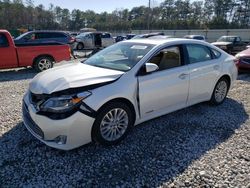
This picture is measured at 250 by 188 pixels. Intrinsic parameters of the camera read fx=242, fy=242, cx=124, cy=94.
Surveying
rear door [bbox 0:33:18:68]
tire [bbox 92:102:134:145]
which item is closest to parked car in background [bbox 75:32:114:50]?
rear door [bbox 0:33:18:68]

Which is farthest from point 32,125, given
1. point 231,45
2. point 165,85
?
point 231,45

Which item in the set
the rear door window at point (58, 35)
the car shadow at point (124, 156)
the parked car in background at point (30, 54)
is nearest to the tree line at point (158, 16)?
the rear door window at point (58, 35)

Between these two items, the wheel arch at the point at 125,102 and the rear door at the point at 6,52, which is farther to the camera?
the rear door at the point at 6,52

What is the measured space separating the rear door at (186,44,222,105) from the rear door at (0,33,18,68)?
6859 mm

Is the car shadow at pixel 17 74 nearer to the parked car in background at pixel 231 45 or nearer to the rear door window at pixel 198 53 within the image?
the rear door window at pixel 198 53

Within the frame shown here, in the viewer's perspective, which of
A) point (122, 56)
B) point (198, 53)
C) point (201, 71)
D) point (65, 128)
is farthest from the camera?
point (198, 53)

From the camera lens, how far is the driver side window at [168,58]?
4.21 meters

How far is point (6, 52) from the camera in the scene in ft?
28.8

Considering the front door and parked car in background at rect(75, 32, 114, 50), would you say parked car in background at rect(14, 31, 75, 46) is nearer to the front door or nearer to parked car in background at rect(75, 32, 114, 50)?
parked car in background at rect(75, 32, 114, 50)

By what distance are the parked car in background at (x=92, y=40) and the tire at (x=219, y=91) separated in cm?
1653

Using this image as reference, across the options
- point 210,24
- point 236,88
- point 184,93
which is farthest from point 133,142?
point 210,24

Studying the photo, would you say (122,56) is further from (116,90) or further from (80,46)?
(80,46)

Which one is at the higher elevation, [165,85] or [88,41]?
[88,41]

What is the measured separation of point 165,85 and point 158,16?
87.0 metres
